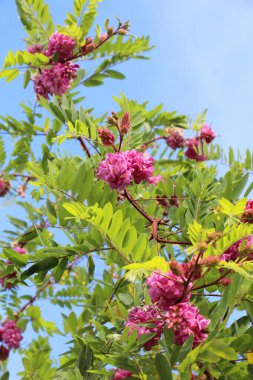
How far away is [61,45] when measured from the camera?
306 cm

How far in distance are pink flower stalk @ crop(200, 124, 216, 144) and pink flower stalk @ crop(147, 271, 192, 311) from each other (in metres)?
2.45

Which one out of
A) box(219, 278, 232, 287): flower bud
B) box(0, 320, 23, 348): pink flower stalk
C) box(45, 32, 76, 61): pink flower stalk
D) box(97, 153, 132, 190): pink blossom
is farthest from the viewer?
box(0, 320, 23, 348): pink flower stalk

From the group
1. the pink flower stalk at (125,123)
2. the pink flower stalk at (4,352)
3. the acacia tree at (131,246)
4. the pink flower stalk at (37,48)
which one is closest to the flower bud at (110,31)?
the acacia tree at (131,246)

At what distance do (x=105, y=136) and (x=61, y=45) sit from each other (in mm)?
1414

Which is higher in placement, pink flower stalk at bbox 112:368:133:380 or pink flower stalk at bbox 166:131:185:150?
pink flower stalk at bbox 166:131:185:150

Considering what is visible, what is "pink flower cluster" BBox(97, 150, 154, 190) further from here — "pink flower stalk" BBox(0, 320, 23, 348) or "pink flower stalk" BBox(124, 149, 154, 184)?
"pink flower stalk" BBox(0, 320, 23, 348)

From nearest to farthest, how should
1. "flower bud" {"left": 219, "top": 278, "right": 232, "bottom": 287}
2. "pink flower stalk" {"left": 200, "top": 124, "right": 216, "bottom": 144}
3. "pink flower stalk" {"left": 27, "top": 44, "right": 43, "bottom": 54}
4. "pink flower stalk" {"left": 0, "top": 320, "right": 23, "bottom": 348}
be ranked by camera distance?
"flower bud" {"left": 219, "top": 278, "right": 232, "bottom": 287}, "pink flower stalk" {"left": 27, "top": 44, "right": 43, "bottom": 54}, "pink flower stalk" {"left": 200, "top": 124, "right": 216, "bottom": 144}, "pink flower stalk" {"left": 0, "top": 320, "right": 23, "bottom": 348}

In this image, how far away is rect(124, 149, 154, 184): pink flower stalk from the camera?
1.84m

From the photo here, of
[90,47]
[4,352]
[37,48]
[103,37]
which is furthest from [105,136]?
[4,352]

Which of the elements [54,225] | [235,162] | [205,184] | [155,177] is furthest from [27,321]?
[205,184]

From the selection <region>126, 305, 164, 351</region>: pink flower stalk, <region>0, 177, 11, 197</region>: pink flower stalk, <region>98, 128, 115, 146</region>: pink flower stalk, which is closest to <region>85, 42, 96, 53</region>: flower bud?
<region>98, 128, 115, 146</region>: pink flower stalk

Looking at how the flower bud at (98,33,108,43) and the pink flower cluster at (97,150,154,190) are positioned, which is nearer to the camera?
the pink flower cluster at (97,150,154,190)

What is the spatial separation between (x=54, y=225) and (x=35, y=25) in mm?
1788

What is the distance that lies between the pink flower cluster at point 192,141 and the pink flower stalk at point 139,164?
70.5 inches
